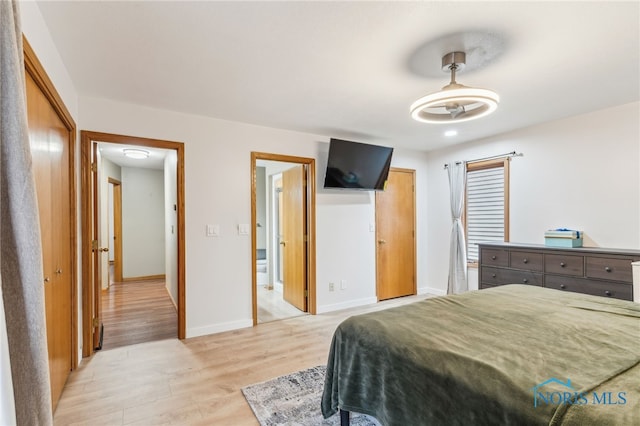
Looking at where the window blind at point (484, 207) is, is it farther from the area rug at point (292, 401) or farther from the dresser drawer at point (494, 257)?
the area rug at point (292, 401)

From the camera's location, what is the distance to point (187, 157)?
3.24 meters

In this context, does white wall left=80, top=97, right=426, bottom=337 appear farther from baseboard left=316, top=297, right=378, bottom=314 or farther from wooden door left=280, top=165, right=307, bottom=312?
wooden door left=280, top=165, right=307, bottom=312

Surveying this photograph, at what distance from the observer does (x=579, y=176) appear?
3326mm

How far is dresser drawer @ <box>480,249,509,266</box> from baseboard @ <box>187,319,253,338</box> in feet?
9.38

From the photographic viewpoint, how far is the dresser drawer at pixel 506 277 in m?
3.24

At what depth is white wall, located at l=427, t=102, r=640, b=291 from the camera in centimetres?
299

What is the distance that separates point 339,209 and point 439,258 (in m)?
1.93

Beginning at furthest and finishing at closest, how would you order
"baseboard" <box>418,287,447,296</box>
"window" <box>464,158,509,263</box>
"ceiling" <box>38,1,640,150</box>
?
"baseboard" <box>418,287,447,296</box>
"window" <box>464,158,509,263</box>
"ceiling" <box>38,1,640,150</box>

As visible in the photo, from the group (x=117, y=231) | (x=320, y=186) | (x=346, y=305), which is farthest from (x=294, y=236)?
(x=117, y=231)

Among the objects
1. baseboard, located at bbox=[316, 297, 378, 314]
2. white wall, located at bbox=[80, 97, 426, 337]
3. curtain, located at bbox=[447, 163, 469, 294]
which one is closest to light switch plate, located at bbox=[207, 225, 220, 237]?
white wall, located at bbox=[80, 97, 426, 337]

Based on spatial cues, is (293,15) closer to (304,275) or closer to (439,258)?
(304,275)

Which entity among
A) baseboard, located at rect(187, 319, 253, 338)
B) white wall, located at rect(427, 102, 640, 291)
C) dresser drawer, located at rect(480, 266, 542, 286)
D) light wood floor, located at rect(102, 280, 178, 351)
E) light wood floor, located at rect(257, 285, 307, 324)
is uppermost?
white wall, located at rect(427, 102, 640, 291)

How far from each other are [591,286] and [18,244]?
12.8ft

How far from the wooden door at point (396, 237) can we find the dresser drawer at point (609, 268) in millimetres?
2357
